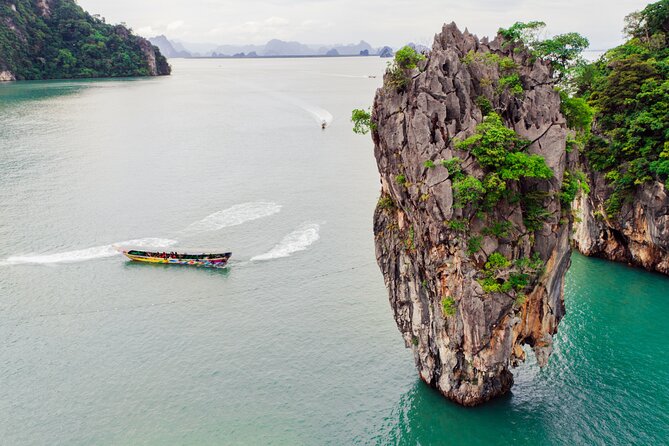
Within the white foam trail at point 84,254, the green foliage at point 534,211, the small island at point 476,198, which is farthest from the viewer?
the white foam trail at point 84,254

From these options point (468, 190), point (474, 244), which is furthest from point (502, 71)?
point (474, 244)

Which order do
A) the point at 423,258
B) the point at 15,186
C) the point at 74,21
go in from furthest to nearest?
the point at 74,21 → the point at 15,186 → the point at 423,258

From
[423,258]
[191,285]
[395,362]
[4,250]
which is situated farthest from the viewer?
[4,250]

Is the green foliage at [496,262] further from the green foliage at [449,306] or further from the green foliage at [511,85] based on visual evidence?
the green foliage at [511,85]

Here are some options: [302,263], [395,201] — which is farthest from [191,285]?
[395,201]

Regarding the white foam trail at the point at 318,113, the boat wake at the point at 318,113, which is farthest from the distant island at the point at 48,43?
the white foam trail at the point at 318,113

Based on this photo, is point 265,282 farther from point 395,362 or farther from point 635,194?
point 635,194
